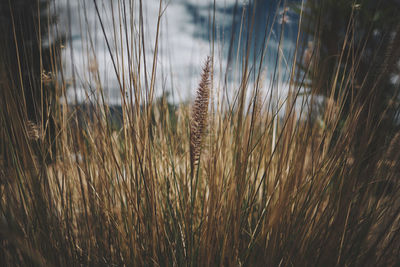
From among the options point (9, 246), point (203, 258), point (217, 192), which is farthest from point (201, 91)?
point (9, 246)

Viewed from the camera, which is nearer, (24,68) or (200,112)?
(200,112)

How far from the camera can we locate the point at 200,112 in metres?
0.87

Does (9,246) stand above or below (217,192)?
below

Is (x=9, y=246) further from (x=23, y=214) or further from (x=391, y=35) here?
(x=391, y=35)

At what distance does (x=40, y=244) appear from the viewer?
2.79 ft

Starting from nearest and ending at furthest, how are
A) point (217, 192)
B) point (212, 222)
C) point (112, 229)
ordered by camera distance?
point (212, 222) → point (217, 192) → point (112, 229)

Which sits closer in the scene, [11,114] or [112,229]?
[11,114]

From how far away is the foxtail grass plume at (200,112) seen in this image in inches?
34.2

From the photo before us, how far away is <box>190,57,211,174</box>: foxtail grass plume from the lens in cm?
87

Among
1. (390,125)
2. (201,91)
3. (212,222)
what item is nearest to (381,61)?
(390,125)

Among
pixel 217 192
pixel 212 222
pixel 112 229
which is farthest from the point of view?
pixel 112 229

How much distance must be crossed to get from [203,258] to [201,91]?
0.56 metres

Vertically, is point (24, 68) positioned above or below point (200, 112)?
above

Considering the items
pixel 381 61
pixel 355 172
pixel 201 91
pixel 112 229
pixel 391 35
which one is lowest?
pixel 112 229
